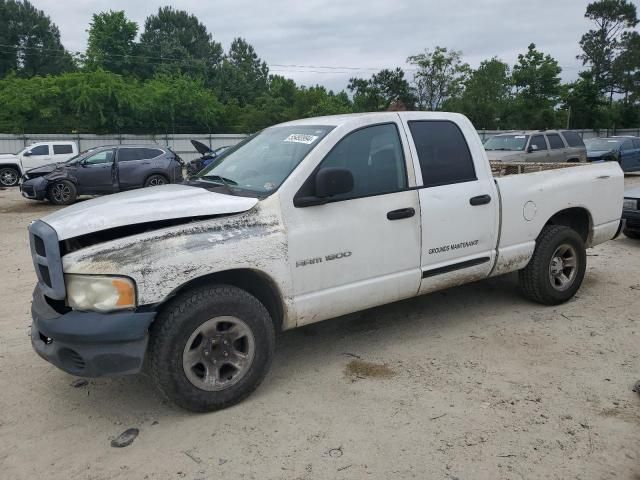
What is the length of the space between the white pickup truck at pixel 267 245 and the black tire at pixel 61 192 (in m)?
11.6

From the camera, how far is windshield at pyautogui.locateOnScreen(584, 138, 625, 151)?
1823 centimetres

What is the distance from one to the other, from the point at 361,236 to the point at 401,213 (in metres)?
0.39

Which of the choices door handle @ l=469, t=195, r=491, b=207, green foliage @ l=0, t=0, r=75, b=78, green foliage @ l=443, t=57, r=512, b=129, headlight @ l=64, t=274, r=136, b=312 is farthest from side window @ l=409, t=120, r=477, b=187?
green foliage @ l=0, t=0, r=75, b=78

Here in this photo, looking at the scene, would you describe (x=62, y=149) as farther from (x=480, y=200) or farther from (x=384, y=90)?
(x=384, y=90)

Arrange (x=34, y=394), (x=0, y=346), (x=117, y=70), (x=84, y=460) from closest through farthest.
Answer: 1. (x=84, y=460)
2. (x=34, y=394)
3. (x=0, y=346)
4. (x=117, y=70)

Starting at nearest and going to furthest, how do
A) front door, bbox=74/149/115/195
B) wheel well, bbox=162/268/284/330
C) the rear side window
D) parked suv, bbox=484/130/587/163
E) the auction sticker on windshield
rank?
wheel well, bbox=162/268/284/330 → the auction sticker on windshield → parked suv, bbox=484/130/587/163 → front door, bbox=74/149/115/195 → the rear side window

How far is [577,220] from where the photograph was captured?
555 centimetres

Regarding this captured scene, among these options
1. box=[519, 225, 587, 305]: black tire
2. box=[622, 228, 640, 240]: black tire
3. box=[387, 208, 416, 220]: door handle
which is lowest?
box=[622, 228, 640, 240]: black tire

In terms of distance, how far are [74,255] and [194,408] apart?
1.16 meters

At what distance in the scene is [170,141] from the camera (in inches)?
1393

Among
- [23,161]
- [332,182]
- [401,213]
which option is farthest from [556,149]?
[23,161]

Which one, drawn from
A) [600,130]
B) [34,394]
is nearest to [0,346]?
[34,394]

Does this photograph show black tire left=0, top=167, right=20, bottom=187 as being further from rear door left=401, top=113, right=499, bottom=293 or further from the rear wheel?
rear door left=401, top=113, right=499, bottom=293

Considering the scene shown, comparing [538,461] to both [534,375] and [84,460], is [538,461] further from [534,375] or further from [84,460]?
[84,460]
